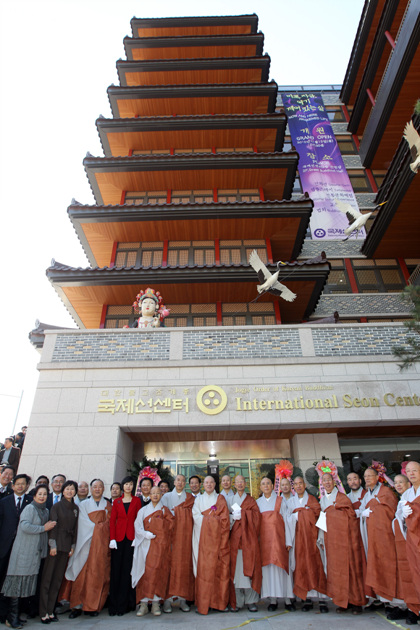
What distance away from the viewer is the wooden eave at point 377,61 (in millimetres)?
15883

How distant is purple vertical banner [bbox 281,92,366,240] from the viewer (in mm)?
17875

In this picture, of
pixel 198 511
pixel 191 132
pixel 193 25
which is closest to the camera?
pixel 198 511

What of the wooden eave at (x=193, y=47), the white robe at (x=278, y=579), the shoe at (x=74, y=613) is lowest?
the shoe at (x=74, y=613)

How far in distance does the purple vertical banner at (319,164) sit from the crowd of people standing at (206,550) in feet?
45.6

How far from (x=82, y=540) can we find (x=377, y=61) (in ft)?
70.1

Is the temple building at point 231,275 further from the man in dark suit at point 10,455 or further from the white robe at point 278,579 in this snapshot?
the white robe at point 278,579

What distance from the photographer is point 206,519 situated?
18.0 feet

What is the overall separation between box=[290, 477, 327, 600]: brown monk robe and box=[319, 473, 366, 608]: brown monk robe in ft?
0.48

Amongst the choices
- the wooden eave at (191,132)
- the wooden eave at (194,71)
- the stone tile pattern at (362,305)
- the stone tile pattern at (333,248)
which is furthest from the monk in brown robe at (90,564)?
the wooden eave at (194,71)

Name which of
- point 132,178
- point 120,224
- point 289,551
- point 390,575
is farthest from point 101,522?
point 132,178

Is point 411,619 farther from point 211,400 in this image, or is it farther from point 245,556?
point 211,400

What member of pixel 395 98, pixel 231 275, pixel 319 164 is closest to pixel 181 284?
pixel 231 275

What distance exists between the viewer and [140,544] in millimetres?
5457

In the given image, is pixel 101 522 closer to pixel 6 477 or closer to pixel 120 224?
pixel 6 477
